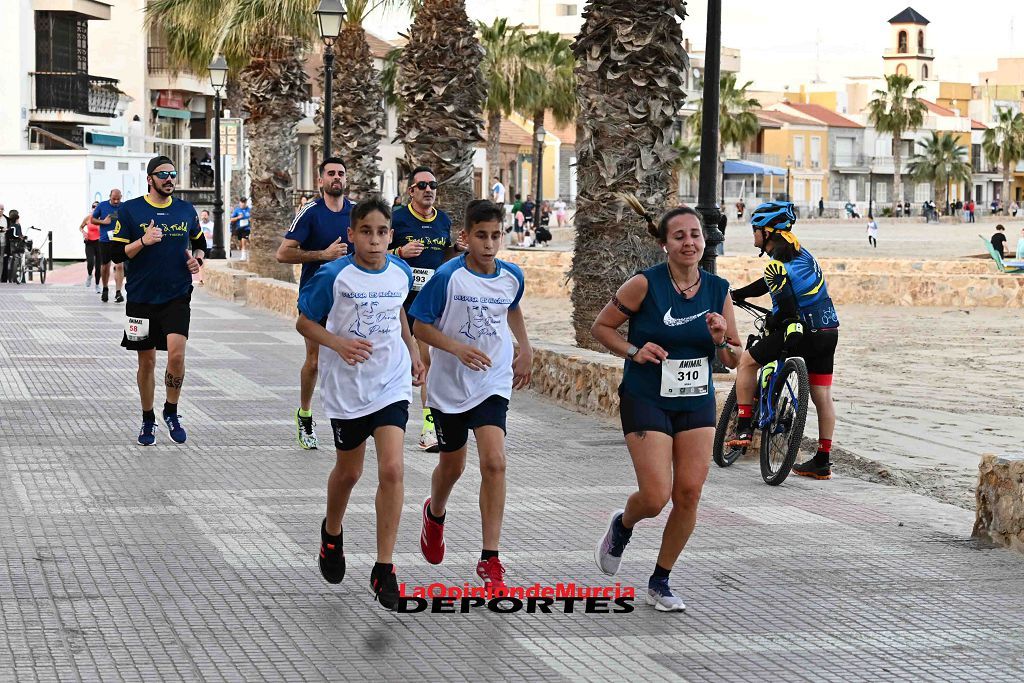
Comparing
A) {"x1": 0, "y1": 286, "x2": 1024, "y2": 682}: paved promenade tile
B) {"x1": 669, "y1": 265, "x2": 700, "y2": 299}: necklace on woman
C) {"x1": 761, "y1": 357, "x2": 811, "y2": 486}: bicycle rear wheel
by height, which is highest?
{"x1": 669, "y1": 265, "x2": 700, "y2": 299}: necklace on woman

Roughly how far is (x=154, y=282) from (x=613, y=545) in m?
4.72

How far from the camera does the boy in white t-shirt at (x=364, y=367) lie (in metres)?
6.04

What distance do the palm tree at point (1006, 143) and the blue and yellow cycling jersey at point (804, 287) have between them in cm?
11845

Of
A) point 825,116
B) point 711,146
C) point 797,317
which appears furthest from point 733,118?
point 797,317

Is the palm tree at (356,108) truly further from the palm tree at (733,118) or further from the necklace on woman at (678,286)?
the palm tree at (733,118)

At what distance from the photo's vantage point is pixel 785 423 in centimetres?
920

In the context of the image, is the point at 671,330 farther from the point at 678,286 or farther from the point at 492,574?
the point at 492,574

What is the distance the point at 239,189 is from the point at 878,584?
53428 mm

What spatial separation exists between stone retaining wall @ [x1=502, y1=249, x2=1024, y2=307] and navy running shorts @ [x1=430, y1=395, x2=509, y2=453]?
1816 cm

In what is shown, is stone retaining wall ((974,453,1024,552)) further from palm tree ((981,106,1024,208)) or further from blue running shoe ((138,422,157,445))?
palm tree ((981,106,1024,208))

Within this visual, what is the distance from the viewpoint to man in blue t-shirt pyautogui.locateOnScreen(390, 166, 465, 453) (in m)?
9.83

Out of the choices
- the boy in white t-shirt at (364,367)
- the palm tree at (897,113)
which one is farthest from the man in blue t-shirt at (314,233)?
the palm tree at (897,113)

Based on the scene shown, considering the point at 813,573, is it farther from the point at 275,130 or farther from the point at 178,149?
the point at 178,149

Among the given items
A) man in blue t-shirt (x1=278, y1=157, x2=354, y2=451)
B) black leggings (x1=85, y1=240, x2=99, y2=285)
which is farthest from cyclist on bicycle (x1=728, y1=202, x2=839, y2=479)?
black leggings (x1=85, y1=240, x2=99, y2=285)
